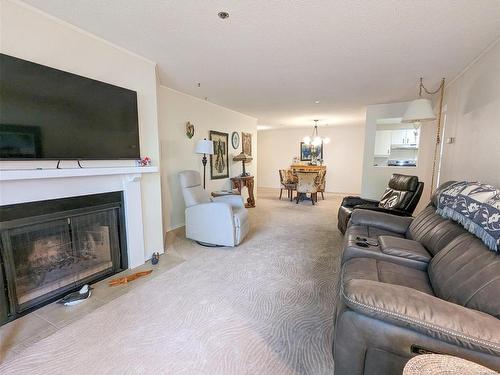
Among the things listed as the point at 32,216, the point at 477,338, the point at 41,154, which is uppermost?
the point at 41,154

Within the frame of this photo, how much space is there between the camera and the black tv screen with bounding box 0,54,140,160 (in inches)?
62.7

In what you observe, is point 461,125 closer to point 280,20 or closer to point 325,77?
point 325,77

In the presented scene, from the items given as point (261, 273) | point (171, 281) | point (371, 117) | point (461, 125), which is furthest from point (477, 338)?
point (371, 117)

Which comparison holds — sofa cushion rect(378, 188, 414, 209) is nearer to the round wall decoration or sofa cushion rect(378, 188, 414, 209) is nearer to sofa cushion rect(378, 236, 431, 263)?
sofa cushion rect(378, 236, 431, 263)

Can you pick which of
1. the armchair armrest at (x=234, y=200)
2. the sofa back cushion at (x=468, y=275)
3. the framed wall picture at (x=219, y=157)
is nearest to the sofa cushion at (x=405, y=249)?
the sofa back cushion at (x=468, y=275)

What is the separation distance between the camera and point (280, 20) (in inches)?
72.1

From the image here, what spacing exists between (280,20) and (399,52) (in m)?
1.38

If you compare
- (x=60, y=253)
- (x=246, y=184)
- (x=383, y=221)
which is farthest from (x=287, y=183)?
(x=60, y=253)

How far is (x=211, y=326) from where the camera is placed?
168 cm

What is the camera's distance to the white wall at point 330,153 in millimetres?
7777

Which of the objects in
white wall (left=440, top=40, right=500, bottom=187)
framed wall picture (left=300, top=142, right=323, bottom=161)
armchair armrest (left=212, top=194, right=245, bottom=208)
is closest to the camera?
white wall (left=440, top=40, right=500, bottom=187)

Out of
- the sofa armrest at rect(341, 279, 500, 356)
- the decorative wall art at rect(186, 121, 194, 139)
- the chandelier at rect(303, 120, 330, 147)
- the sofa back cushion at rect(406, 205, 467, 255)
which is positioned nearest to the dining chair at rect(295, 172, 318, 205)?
the chandelier at rect(303, 120, 330, 147)

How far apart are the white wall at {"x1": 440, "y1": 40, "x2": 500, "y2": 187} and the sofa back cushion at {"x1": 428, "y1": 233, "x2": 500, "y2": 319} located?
116 centimetres

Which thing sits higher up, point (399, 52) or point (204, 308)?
point (399, 52)
